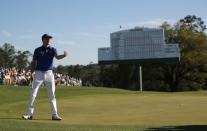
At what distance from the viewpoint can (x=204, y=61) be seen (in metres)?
79.6

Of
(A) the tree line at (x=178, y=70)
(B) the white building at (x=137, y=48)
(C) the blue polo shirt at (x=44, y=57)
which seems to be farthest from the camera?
(A) the tree line at (x=178, y=70)

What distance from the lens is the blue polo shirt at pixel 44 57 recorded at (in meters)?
13.0

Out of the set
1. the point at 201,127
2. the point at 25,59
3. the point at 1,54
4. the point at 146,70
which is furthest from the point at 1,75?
the point at 25,59

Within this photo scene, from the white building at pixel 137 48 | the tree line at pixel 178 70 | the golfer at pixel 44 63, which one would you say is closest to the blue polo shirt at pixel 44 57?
the golfer at pixel 44 63

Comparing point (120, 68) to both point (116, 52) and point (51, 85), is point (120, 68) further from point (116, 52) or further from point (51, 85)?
point (51, 85)

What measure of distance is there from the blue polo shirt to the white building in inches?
1636

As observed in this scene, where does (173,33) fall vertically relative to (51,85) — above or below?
above

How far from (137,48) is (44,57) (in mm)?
43413

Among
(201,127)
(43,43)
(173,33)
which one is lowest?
(201,127)

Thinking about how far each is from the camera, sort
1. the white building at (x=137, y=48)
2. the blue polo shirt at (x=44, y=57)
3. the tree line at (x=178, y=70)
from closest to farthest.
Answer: the blue polo shirt at (x=44, y=57) < the white building at (x=137, y=48) < the tree line at (x=178, y=70)

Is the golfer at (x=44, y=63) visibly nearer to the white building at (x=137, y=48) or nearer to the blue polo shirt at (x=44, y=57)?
the blue polo shirt at (x=44, y=57)

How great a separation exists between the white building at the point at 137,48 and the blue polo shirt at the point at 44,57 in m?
41.6

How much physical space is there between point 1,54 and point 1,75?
8197 centimetres

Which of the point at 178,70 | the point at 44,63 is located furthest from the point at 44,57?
the point at 178,70
